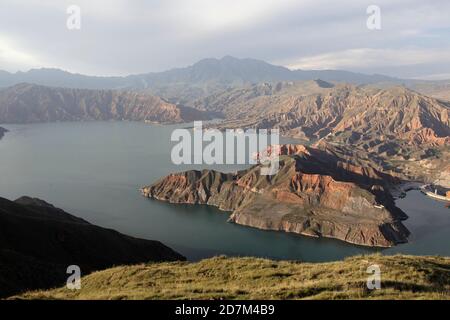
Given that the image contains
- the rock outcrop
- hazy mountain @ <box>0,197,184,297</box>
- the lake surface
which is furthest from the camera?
the rock outcrop

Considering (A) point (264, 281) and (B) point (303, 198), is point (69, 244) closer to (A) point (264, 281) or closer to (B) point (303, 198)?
(A) point (264, 281)

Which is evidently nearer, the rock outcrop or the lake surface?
the lake surface

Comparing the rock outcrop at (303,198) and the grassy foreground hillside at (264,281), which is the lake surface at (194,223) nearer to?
the rock outcrop at (303,198)

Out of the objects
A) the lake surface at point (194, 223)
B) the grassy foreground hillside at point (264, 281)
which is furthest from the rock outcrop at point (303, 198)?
the grassy foreground hillside at point (264, 281)

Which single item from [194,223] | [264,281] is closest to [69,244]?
[264,281]

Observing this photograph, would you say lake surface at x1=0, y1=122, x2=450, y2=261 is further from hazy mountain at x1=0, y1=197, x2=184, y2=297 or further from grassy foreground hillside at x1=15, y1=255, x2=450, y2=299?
grassy foreground hillside at x1=15, y1=255, x2=450, y2=299

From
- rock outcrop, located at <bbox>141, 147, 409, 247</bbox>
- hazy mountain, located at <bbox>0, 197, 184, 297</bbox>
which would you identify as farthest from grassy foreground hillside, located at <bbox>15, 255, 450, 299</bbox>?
rock outcrop, located at <bbox>141, 147, 409, 247</bbox>
